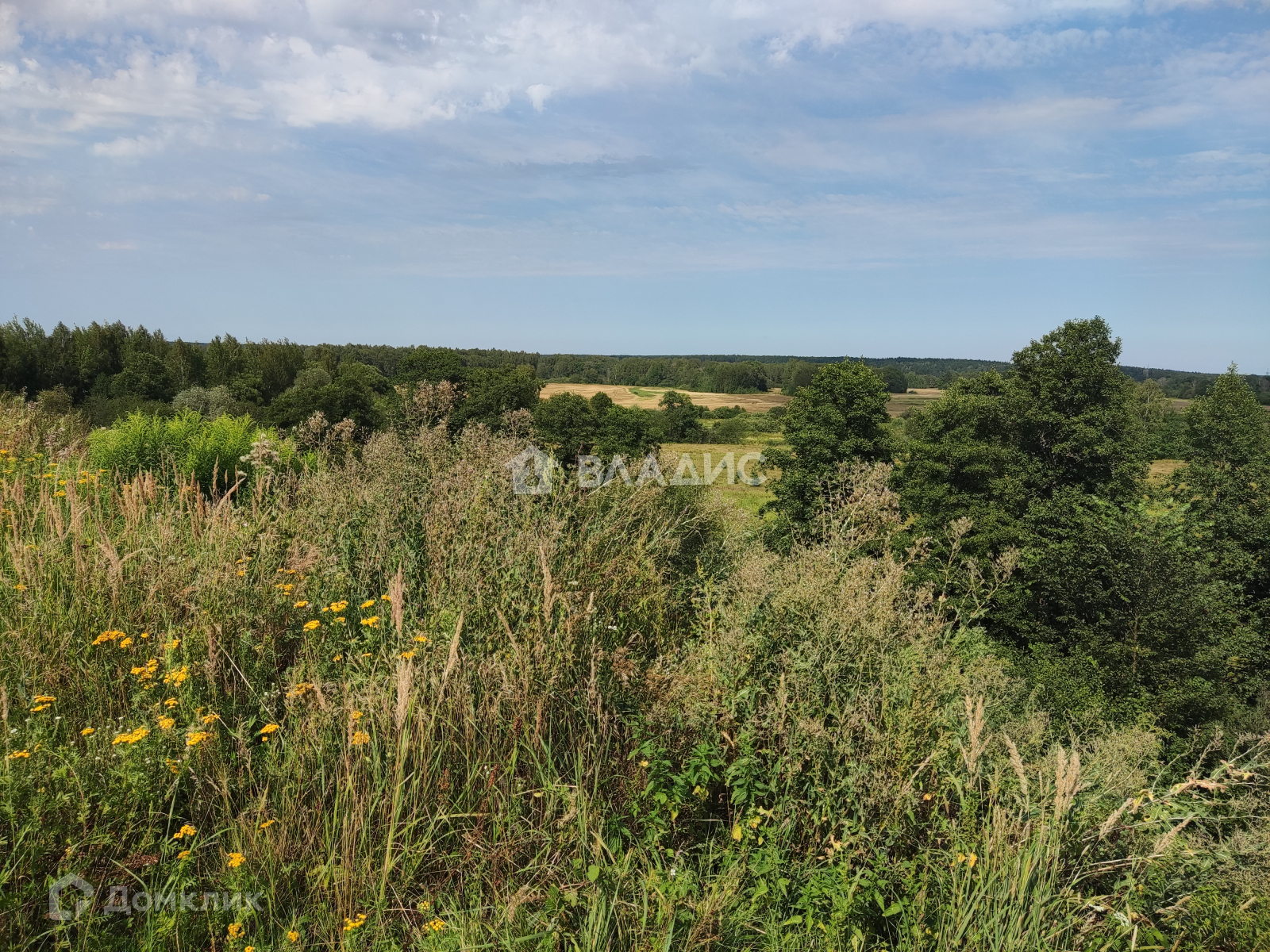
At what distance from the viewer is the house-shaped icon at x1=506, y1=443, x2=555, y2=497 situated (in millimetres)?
4914

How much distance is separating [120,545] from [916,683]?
15.4 feet

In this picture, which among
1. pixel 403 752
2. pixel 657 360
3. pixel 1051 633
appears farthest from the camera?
pixel 657 360

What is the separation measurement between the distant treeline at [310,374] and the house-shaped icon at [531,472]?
28.6 meters

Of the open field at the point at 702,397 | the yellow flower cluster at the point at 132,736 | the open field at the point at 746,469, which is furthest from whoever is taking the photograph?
the open field at the point at 702,397

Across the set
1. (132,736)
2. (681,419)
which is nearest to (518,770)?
(132,736)

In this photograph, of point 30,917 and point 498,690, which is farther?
point 498,690

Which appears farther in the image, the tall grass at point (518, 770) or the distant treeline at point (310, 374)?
the distant treeline at point (310, 374)

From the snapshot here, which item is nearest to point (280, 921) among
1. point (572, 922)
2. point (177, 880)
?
point (177, 880)

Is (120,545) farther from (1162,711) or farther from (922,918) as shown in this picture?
(1162,711)

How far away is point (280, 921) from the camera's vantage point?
7.92 ft

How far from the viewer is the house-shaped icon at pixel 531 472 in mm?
4914

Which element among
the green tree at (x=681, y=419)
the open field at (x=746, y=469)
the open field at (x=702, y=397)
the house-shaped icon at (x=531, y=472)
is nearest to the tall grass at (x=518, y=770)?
the house-shaped icon at (x=531, y=472)

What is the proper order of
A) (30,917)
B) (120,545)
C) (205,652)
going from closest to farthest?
(30,917), (205,652), (120,545)

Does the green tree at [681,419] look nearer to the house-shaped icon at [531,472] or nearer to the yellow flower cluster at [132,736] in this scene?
the house-shaped icon at [531,472]
